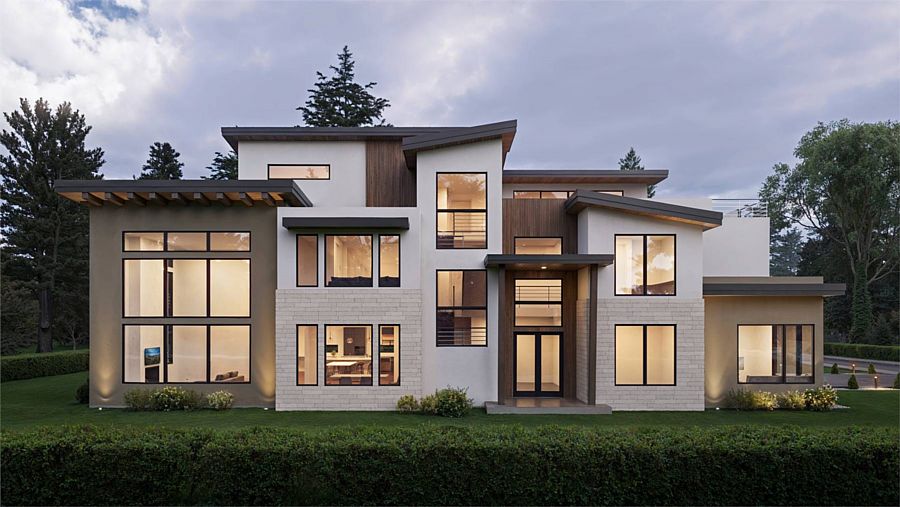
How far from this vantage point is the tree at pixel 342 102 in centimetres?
3693

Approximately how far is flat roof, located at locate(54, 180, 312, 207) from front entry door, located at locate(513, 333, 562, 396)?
27.8 ft

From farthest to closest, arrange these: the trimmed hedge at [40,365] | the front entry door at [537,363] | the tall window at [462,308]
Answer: the trimmed hedge at [40,365]
the front entry door at [537,363]
the tall window at [462,308]

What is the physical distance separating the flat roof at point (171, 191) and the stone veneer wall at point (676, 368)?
10177 mm

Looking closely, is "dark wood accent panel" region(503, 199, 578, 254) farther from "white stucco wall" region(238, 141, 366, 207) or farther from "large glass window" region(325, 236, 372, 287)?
A: "white stucco wall" region(238, 141, 366, 207)

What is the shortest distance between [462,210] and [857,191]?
118ft

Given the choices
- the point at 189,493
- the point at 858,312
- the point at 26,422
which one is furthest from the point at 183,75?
the point at 858,312

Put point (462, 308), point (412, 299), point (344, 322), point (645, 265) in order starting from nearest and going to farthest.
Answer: point (344, 322), point (412, 299), point (645, 265), point (462, 308)

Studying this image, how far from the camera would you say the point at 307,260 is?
14680 mm

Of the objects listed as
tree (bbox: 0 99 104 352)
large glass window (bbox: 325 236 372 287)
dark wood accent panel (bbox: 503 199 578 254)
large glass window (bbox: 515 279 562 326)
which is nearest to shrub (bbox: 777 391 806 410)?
large glass window (bbox: 515 279 562 326)

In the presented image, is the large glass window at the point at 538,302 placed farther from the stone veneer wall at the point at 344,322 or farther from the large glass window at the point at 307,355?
the large glass window at the point at 307,355

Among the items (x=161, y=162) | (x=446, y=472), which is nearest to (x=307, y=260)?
(x=446, y=472)

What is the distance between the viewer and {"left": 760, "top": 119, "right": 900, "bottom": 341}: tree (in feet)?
117

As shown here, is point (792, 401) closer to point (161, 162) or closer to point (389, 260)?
point (389, 260)

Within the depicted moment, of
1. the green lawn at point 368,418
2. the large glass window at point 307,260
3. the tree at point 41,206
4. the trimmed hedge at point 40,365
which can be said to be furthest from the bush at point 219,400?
the tree at point 41,206
